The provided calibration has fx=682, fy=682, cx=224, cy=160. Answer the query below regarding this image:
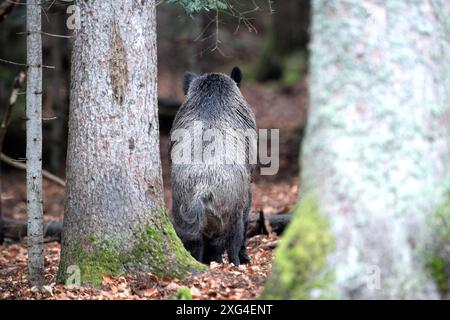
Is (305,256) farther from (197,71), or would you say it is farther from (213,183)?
(197,71)

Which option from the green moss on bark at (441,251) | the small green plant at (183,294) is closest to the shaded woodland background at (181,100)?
the small green plant at (183,294)

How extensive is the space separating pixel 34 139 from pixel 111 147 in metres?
0.90

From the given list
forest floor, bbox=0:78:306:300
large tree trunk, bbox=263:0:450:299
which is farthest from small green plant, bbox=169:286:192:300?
large tree trunk, bbox=263:0:450:299

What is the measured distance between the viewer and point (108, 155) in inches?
272

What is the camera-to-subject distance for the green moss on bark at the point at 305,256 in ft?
16.3

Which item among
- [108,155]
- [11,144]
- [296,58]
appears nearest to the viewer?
[108,155]

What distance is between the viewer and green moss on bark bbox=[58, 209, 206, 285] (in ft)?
22.6

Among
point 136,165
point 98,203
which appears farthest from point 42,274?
point 136,165

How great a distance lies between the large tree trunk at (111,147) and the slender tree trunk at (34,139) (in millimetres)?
393

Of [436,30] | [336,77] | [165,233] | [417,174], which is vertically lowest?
[165,233]

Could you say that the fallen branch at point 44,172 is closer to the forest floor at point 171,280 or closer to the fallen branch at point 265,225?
the forest floor at point 171,280

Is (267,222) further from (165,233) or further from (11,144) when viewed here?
(11,144)

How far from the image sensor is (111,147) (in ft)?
22.7

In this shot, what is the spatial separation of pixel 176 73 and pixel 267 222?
15.4m
